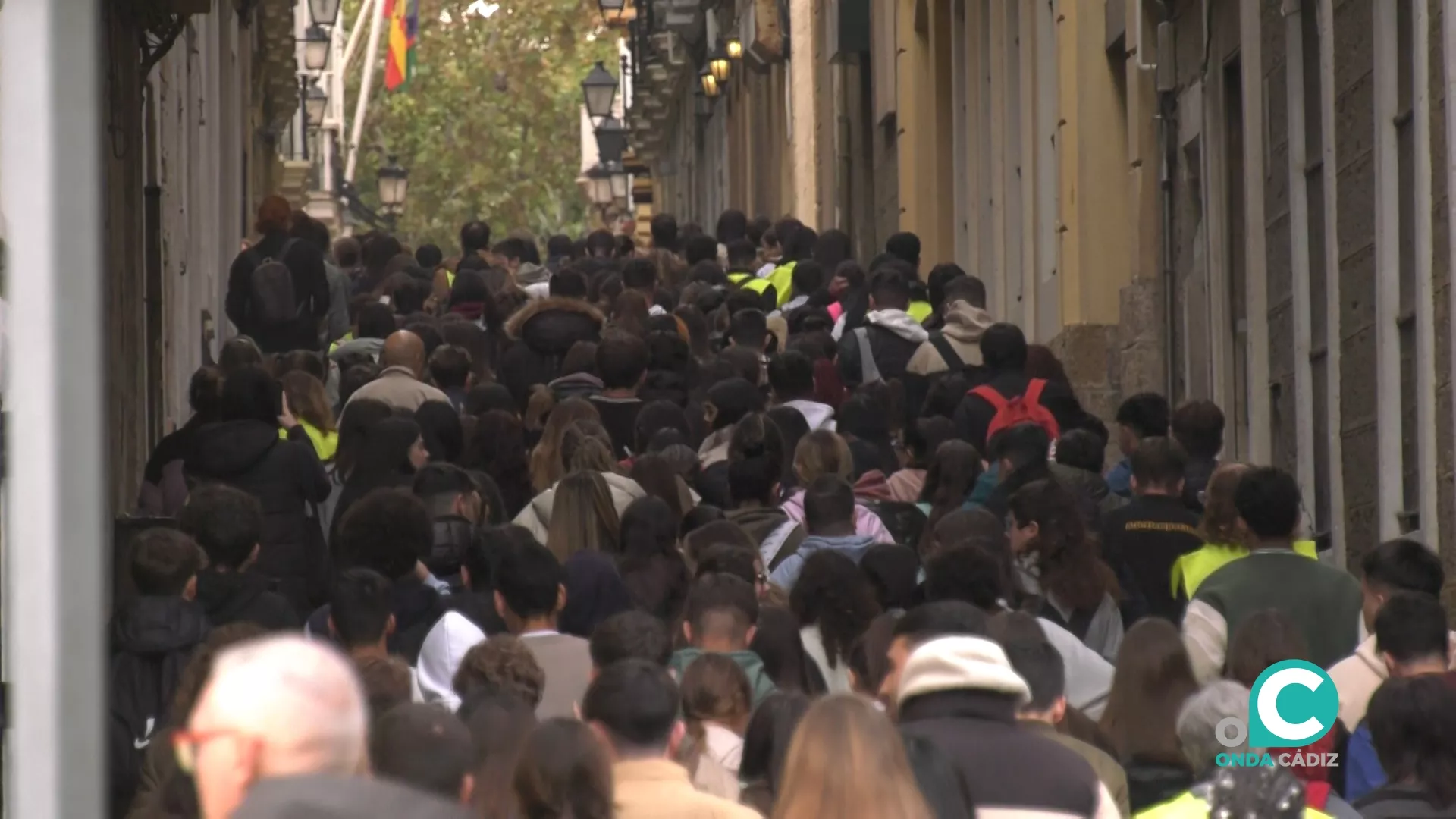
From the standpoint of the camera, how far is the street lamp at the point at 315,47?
41.9m

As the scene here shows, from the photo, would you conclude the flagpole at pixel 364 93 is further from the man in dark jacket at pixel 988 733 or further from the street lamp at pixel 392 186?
the man in dark jacket at pixel 988 733

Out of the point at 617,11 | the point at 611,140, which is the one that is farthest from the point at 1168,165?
the point at 611,140

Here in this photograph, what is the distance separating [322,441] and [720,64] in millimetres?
28214

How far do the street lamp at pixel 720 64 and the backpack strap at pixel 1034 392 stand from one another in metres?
28.0

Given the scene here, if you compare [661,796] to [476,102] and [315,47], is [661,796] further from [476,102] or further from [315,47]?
[476,102]

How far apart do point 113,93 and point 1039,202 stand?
8.48 meters

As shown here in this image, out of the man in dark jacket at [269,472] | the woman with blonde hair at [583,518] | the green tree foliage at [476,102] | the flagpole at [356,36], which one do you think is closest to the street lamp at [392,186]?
the flagpole at [356,36]

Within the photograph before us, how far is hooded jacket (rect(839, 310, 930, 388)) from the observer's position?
15.5 meters

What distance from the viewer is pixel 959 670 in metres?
6.03

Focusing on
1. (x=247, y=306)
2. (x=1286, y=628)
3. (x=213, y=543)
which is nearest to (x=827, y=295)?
(x=247, y=306)

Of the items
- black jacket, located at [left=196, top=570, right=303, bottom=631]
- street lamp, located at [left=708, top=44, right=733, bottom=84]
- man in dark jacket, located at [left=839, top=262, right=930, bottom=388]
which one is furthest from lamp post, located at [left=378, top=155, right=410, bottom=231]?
black jacket, located at [left=196, top=570, right=303, bottom=631]

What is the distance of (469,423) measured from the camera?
13023 millimetres

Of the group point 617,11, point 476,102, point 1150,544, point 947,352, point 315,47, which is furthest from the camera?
point 476,102

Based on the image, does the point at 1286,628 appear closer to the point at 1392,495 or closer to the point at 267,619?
the point at 267,619
